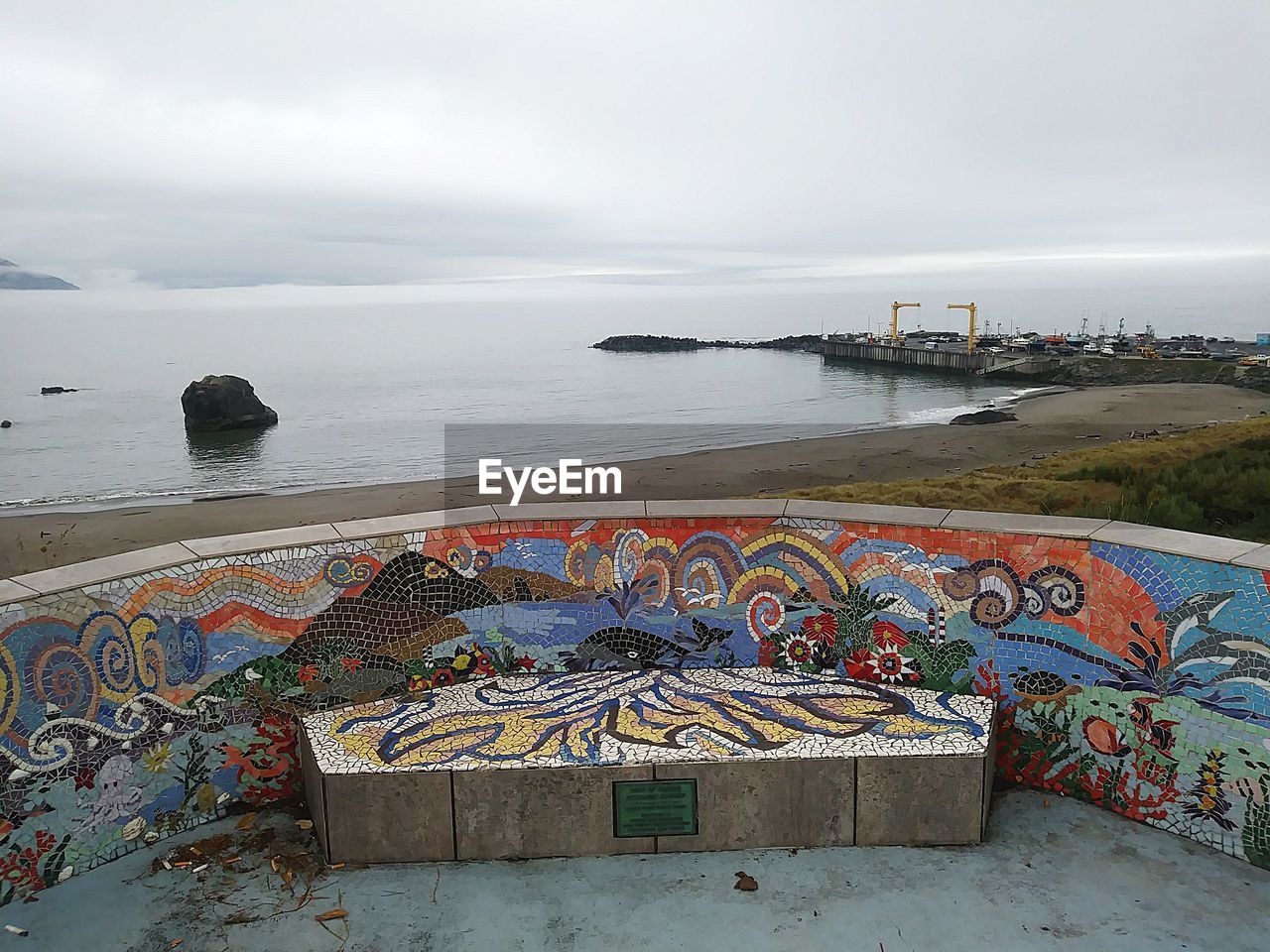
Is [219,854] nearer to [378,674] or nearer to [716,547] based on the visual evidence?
[378,674]

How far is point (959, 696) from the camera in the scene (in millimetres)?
4164

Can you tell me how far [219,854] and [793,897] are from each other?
2.20m

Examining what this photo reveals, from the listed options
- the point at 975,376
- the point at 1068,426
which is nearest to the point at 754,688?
the point at 1068,426

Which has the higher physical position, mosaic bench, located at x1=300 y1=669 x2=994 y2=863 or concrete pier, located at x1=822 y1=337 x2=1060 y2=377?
mosaic bench, located at x1=300 y1=669 x2=994 y2=863

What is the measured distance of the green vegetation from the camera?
7008 millimetres

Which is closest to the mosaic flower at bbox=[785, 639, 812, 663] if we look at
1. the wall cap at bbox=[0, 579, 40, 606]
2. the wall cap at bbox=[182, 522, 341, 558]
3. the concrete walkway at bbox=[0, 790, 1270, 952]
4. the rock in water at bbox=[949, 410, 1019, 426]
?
the concrete walkway at bbox=[0, 790, 1270, 952]

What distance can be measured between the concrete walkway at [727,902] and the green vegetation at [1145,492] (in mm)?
3070

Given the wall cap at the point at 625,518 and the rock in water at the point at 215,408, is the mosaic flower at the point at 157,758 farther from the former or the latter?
the rock in water at the point at 215,408

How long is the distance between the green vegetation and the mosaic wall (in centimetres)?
234

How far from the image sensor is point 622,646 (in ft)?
14.9

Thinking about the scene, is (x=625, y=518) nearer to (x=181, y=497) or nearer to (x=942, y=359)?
(x=181, y=497)

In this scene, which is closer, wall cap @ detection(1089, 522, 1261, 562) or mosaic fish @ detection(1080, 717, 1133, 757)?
wall cap @ detection(1089, 522, 1261, 562)

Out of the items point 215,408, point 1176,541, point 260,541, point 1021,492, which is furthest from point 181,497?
point 1176,541

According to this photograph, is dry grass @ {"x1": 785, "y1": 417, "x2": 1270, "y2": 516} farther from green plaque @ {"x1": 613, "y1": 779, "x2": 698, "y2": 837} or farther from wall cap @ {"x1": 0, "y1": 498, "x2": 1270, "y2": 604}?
green plaque @ {"x1": 613, "y1": 779, "x2": 698, "y2": 837}
